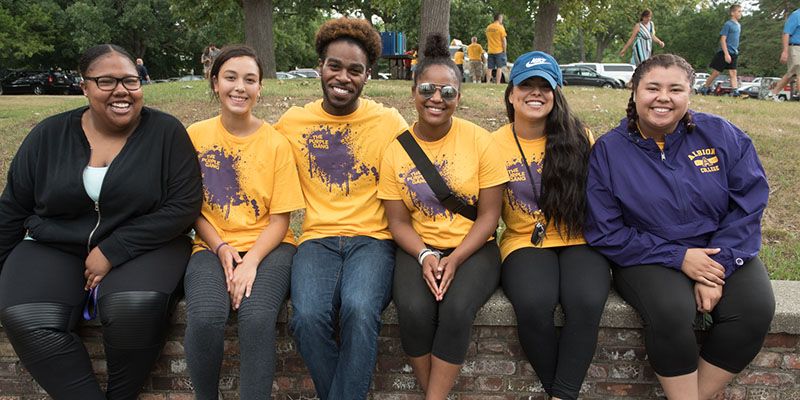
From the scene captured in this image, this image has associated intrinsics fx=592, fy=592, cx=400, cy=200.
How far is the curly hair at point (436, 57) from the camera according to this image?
3205 mm

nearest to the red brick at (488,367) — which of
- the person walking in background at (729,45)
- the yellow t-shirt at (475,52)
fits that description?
the person walking in background at (729,45)

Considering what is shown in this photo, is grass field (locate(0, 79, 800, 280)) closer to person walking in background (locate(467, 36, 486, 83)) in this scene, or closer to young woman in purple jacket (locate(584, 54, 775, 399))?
young woman in purple jacket (locate(584, 54, 775, 399))

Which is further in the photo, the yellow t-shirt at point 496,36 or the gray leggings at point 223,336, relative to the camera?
the yellow t-shirt at point 496,36

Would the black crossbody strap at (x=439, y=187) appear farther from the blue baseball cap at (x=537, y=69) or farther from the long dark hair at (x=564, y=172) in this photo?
the blue baseball cap at (x=537, y=69)

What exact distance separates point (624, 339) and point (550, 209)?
0.74 meters

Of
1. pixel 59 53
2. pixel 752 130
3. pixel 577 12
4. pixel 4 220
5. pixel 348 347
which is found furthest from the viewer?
pixel 59 53

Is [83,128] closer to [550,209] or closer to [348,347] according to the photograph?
[348,347]

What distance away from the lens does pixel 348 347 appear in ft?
9.00

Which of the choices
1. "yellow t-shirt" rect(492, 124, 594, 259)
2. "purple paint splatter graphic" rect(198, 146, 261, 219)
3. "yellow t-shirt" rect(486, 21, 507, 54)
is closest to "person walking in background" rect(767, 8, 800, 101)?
"yellow t-shirt" rect(486, 21, 507, 54)

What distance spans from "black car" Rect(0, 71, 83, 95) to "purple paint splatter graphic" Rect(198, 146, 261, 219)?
1349 inches

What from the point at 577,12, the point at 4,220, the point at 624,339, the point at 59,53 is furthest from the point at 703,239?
the point at 59,53

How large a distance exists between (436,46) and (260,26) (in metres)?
14.5

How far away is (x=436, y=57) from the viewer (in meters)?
3.24

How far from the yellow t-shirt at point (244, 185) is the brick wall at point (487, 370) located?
1.62 feet
